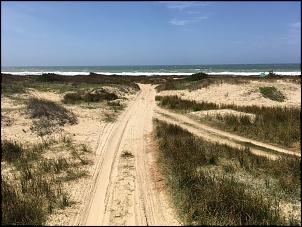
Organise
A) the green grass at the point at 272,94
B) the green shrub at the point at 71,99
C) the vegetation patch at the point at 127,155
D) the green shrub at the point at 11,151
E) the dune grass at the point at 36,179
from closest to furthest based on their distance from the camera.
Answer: the dune grass at the point at 36,179, the green shrub at the point at 11,151, the vegetation patch at the point at 127,155, the green shrub at the point at 71,99, the green grass at the point at 272,94

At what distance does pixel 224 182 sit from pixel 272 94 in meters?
23.0

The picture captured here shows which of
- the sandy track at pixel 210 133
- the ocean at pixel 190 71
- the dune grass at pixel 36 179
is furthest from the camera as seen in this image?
the ocean at pixel 190 71

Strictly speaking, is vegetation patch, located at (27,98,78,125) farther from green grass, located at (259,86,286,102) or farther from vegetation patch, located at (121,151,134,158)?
green grass, located at (259,86,286,102)

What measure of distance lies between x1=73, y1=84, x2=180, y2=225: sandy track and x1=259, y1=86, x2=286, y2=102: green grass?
17.8 meters

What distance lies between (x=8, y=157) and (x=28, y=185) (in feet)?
10.1

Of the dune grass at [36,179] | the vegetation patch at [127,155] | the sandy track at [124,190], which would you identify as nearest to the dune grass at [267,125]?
the sandy track at [124,190]

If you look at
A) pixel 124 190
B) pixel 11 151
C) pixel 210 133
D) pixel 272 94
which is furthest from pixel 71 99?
pixel 124 190

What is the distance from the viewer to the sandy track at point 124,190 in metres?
6.10

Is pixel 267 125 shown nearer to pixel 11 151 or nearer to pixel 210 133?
pixel 210 133

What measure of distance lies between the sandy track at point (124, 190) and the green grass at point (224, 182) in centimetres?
44

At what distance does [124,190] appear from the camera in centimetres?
741

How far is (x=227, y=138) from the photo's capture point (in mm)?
13594

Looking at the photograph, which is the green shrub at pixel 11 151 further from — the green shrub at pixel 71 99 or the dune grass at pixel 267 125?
the green shrub at pixel 71 99

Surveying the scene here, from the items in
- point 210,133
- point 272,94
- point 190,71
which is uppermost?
point 190,71
